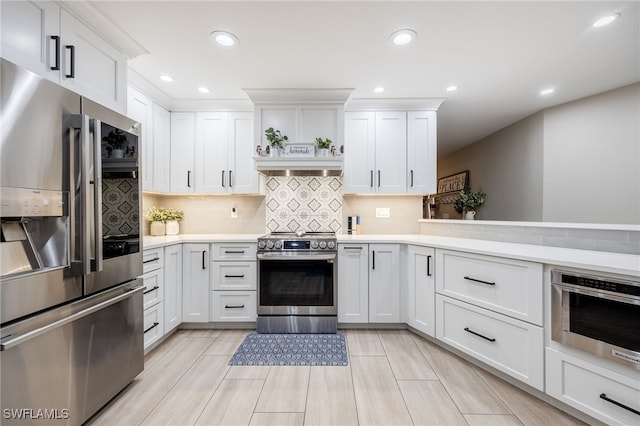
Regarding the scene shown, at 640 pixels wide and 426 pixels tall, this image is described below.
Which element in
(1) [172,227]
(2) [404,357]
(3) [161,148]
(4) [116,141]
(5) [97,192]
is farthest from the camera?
(1) [172,227]

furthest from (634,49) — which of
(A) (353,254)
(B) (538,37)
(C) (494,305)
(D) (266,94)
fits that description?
(D) (266,94)

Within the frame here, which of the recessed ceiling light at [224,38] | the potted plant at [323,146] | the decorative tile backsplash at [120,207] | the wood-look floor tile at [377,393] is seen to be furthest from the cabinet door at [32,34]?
the wood-look floor tile at [377,393]

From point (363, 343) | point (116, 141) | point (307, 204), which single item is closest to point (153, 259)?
point (116, 141)

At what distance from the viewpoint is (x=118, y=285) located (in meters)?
1.71

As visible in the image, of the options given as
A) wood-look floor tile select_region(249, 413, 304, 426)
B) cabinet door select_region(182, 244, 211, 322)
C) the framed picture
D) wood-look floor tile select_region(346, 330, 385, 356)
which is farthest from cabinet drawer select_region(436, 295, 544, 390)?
the framed picture

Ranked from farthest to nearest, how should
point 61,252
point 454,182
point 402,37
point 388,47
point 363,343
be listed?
point 454,182, point 363,343, point 388,47, point 402,37, point 61,252

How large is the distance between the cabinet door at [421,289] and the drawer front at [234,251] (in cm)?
160

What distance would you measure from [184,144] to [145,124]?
0.47 m

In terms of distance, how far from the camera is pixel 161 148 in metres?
2.96

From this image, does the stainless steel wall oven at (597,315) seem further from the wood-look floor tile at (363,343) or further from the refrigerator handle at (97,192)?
the refrigerator handle at (97,192)

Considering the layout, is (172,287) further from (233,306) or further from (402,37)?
(402,37)

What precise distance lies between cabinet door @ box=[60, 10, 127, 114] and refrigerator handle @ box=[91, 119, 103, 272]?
0.40m

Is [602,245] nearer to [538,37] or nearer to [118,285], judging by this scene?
[538,37]

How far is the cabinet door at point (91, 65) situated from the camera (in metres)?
1.55
